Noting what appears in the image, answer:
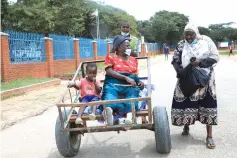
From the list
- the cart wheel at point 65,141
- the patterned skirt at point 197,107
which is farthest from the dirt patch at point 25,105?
the patterned skirt at point 197,107

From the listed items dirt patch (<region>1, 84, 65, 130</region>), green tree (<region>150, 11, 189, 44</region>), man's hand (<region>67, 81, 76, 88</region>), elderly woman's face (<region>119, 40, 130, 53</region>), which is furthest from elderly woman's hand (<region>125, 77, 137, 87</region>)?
green tree (<region>150, 11, 189, 44</region>)

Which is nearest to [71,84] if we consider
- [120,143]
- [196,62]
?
[120,143]

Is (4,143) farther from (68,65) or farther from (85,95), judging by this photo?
(68,65)

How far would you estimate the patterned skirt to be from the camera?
5.02 m

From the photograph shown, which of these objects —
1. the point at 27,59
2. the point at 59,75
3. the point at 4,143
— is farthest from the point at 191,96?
the point at 59,75

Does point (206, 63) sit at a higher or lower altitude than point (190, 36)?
lower

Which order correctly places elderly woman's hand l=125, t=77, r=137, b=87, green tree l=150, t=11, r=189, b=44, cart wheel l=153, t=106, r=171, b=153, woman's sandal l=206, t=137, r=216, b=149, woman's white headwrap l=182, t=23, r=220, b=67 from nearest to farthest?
cart wheel l=153, t=106, r=171, b=153
elderly woman's hand l=125, t=77, r=137, b=87
woman's sandal l=206, t=137, r=216, b=149
woman's white headwrap l=182, t=23, r=220, b=67
green tree l=150, t=11, r=189, b=44

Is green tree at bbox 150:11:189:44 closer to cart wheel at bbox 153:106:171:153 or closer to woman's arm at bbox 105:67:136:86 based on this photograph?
woman's arm at bbox 105:67:136:86

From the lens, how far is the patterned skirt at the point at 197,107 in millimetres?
5016

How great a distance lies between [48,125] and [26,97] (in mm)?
4024

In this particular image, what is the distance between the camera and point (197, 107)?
5.12 m

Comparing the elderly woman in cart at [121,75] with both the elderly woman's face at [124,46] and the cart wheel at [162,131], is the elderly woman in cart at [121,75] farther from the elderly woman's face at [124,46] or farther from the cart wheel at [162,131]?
the cart wheel at [162,131]

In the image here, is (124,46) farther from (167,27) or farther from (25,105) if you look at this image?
(167,27)

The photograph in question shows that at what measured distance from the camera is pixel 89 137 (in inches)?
229
